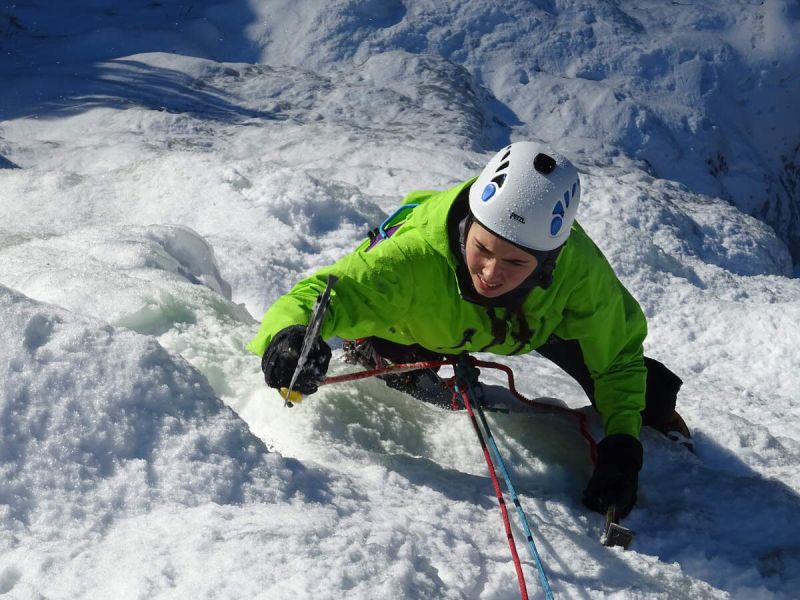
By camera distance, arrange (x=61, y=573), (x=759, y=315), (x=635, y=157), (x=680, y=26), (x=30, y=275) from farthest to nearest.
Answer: (x=680, y=26) → (x=635, y=157) → (x=759, y=315) → (x=30, y=275) → (x=61, y=573)

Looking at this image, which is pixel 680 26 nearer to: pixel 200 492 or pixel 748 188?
pixel 748 188

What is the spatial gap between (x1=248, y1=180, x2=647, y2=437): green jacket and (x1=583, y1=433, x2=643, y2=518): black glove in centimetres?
12

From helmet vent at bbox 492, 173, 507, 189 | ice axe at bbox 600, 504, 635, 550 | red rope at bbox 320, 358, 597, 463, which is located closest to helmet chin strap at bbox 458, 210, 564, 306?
helmet vent at bbox 492, 173, 507, 189

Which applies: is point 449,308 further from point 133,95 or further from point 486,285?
point 133,95

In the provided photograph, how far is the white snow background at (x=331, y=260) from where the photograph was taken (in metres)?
1.87

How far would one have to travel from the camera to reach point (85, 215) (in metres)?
5.25

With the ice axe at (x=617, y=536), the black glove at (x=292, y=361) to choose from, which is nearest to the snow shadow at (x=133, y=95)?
the black glove at (x=292, y=361)

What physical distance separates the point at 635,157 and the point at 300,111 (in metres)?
4.26

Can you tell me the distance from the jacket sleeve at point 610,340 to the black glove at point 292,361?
993mm

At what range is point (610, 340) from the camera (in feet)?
9.40

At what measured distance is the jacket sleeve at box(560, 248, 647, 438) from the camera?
9.14 feet

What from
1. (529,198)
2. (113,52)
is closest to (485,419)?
(529,198)

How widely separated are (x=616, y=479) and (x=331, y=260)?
2836 mm

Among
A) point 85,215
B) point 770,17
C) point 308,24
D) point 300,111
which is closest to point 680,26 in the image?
point 770,17
